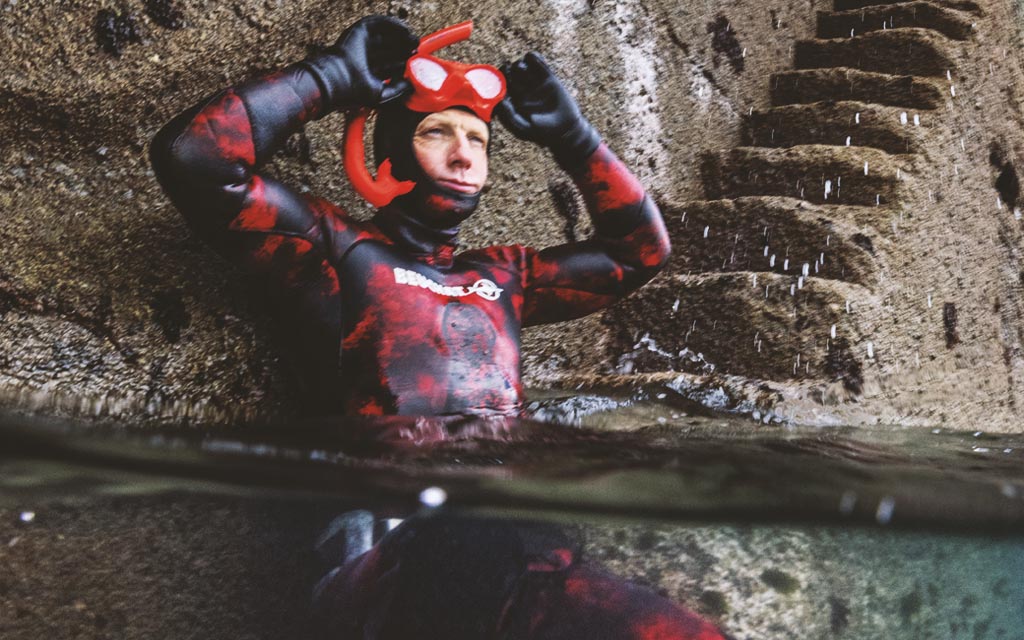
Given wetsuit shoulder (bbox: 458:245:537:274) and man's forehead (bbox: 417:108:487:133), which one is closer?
man's forehead (bbox: 417:108:487:133)

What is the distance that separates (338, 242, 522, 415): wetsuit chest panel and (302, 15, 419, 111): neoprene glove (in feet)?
1.29

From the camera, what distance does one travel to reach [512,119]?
2.51m

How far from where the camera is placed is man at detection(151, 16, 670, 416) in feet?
6.77

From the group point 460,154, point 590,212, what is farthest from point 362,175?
point 590,212

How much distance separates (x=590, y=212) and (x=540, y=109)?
1.21 feet

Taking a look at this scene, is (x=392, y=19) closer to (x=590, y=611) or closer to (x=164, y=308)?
(x=164, y=308)

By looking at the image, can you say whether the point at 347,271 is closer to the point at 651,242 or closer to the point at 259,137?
the point at 259,137

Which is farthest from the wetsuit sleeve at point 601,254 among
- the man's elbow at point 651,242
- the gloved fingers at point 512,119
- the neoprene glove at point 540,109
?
the gloved fingers at point 512,119

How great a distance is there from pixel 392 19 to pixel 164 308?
3.50ft

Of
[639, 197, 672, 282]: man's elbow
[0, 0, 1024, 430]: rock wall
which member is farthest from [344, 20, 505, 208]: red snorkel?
[639, 197, 672, 282]: man's elbow

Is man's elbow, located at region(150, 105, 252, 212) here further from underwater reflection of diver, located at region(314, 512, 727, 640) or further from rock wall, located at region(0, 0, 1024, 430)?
underwater reflection of diver, located at region(314, 512, 727, 640)

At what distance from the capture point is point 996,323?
4340 millimetres

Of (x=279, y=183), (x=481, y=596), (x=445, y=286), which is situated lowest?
(x=481, y=596)

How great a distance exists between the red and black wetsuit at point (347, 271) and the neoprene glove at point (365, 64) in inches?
1.9
